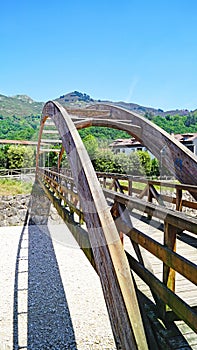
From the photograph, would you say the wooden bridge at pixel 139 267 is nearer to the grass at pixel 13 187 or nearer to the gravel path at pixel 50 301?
the gravel path at pixel 50 301

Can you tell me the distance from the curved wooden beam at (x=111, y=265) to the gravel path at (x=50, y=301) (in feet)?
8.18

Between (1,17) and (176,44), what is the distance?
665 centimetres

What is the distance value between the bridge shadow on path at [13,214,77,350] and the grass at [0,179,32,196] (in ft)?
15.7

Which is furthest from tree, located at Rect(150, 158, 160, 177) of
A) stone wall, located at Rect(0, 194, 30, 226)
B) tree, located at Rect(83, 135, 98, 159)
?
stone wall, located at Rect(0, 194, 30, 226)

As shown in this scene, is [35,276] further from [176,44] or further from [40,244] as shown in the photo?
[176,44]

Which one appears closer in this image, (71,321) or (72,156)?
(72,156)

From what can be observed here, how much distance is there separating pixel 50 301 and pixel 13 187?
9.02 meters

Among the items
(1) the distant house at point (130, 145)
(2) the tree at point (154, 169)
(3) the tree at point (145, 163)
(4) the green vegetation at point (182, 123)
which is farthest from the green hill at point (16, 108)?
(2) the tree at point (154, 169)

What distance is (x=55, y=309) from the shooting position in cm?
491

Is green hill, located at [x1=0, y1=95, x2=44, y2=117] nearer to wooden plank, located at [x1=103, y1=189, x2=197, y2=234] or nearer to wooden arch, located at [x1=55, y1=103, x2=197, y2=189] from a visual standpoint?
wooden arch, located at [x1=55, y1=103, x2=197, y2=189]

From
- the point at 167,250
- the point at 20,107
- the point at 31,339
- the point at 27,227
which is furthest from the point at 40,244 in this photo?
the point at 20,107

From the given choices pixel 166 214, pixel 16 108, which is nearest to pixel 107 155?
pixel 166 214

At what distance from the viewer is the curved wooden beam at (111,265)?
1.54m

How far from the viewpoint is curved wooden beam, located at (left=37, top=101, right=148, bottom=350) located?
60.4 inches
